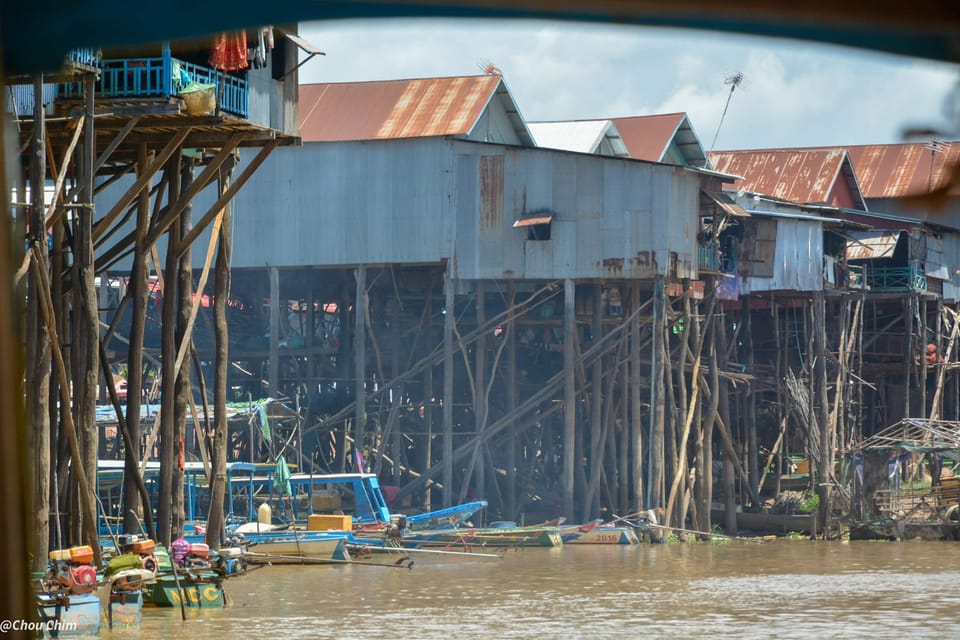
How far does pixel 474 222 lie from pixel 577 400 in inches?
208

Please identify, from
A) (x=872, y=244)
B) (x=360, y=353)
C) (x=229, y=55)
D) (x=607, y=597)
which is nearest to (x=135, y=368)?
(x=229, y=55)

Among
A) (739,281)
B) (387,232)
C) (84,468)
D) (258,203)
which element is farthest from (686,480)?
(84,468)

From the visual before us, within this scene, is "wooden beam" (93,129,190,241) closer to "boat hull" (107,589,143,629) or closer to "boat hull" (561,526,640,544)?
"boat hull" (107,589,143,629)

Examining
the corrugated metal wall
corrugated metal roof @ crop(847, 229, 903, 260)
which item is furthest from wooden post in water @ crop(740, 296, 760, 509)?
the corrugated metal wall

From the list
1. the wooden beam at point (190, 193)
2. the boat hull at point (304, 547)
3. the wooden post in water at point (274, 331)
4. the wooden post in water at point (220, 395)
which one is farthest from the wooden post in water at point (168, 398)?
the wooden post in water at point (274, 331)

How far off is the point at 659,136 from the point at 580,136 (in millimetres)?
2222

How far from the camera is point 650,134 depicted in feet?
130

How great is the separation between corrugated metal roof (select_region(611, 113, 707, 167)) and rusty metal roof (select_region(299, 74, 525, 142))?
17.2 feet

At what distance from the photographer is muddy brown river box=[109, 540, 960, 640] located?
18.1 m

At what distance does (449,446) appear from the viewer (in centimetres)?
3103

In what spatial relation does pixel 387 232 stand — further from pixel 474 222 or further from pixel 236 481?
pixel 236 481

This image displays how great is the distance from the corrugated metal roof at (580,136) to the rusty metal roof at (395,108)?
140 inches

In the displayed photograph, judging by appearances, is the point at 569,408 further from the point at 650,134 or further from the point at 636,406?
the point at 650,134

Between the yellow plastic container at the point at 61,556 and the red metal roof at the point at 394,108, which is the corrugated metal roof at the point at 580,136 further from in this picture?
the yellow plastic container at the point at 61,556
